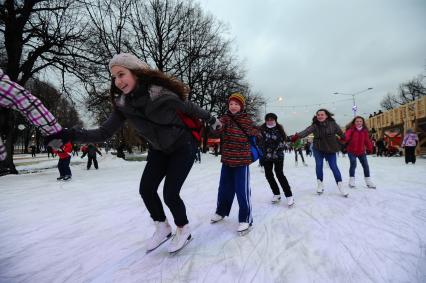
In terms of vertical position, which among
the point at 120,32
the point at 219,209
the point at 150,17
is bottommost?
the point at 219,209

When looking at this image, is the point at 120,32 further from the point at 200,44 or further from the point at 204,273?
the point at 204,273

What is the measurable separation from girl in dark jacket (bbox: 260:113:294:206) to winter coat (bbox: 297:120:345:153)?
84 cm

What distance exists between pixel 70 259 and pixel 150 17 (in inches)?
698

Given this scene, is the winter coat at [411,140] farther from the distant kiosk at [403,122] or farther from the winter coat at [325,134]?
the winter coat at [325,134]

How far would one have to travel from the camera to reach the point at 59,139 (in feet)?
5.59

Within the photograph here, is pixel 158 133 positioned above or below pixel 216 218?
above

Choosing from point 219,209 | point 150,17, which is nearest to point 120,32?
point 150,17

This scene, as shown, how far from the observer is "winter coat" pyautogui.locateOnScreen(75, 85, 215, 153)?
7.27 ft

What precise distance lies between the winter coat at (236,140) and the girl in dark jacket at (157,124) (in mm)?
661

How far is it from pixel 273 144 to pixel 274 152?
14 centimetres

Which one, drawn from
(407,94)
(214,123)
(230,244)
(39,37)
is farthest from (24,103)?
(407,94)

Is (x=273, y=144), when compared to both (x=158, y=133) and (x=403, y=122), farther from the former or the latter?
(x=403, y=122)

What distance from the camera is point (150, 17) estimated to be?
688 inches

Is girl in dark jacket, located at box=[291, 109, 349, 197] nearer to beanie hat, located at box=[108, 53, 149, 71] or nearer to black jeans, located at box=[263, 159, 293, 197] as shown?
black jeans, located at box=[263, 159, 293, 197]
